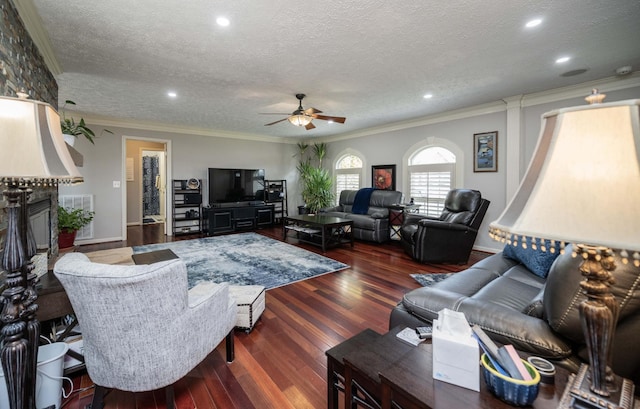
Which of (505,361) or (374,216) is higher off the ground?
(374,216)

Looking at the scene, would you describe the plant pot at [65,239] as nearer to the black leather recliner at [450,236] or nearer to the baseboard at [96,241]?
the baseboard at [96,241]

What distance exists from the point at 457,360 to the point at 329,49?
113 inches

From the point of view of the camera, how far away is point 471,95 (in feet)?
14.1

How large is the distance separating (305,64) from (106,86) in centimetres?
295

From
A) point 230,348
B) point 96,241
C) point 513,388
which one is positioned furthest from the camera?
point 96,241

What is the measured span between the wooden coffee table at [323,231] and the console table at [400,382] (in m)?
3.49

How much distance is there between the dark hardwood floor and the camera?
1580 mm

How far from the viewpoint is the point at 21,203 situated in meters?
1.25

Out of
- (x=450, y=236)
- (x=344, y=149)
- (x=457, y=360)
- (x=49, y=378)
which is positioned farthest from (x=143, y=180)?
(x=457, y=360)

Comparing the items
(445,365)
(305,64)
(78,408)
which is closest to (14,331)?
(78,408)

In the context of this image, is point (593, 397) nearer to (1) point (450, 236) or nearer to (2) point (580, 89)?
(1) point (450, 236)

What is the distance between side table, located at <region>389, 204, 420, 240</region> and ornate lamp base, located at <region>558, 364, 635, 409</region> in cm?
467

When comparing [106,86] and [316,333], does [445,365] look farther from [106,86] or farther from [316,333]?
[106,86]

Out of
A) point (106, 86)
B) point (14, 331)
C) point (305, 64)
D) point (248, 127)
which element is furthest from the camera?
point (248, 127)
